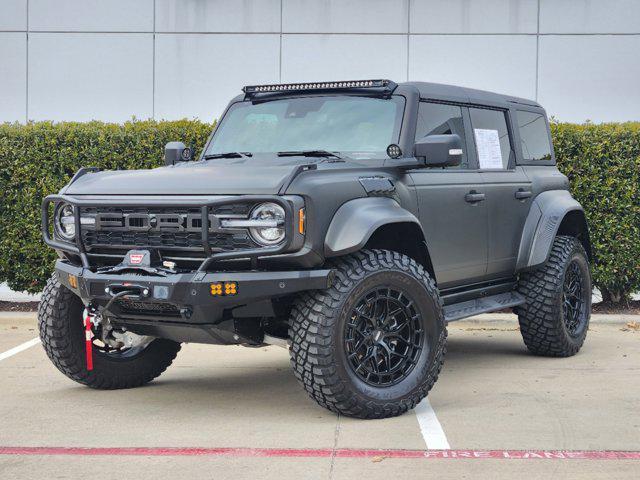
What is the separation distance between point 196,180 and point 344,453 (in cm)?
177

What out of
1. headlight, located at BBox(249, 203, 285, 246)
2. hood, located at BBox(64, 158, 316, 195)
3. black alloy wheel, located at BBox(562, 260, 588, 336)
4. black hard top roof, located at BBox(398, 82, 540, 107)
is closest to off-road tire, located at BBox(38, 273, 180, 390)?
hood, located at BBox(64, 158, 316, 195)

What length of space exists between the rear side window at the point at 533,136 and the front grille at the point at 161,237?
3.44 meters

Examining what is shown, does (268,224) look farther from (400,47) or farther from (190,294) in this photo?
(400,47)

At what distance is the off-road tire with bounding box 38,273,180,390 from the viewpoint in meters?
6.47

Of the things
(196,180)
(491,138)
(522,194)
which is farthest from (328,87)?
(522,194)

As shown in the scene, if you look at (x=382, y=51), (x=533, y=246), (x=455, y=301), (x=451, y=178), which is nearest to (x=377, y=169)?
(x=451, y=178)

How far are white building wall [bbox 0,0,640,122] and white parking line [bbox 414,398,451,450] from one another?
8811 mm

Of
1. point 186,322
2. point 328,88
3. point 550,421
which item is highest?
point 328,88

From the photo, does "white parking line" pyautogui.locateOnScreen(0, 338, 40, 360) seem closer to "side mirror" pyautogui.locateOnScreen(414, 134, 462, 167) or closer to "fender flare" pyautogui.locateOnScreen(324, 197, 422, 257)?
"fender flare" pyautogui.locateOnScreen(324, 197, 422, 257)

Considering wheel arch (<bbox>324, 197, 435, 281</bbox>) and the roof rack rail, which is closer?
wheel arch (<bbox>324, 197, 435, 281</bbox>)

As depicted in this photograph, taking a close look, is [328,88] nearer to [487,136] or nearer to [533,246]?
[487,136]

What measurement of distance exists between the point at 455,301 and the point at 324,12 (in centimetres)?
808

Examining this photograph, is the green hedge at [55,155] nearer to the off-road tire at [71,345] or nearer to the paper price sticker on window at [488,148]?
the paper price sticker on window at [488,148]

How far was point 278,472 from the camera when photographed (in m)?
4.69
